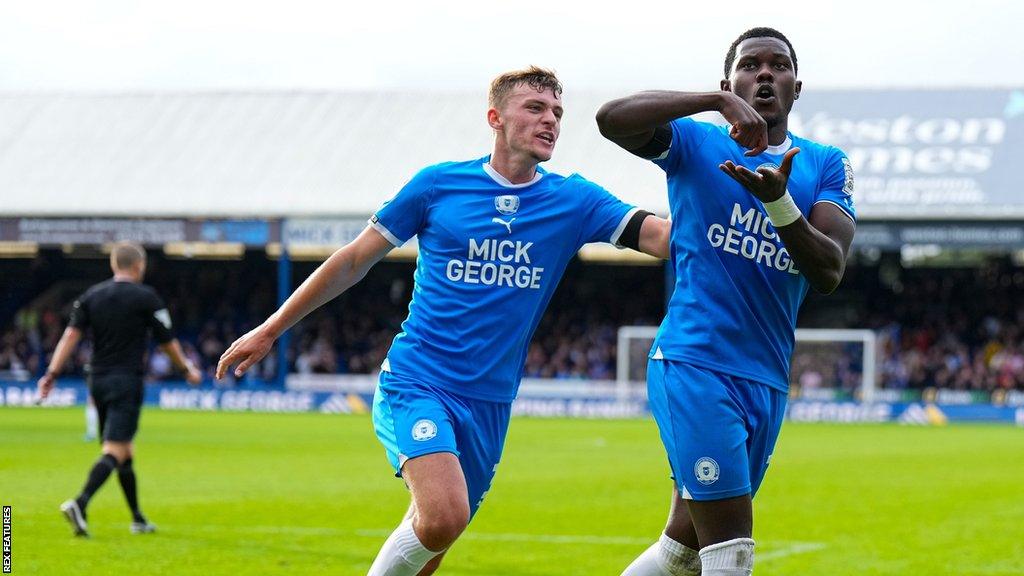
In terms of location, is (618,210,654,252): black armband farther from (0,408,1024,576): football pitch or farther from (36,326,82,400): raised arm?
(36,326,82,400): raised arm

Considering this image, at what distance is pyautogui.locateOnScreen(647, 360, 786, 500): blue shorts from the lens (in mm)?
5312

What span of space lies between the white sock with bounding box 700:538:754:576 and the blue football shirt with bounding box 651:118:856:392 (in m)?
0.60

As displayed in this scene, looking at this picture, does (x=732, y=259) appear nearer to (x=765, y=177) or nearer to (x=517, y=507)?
(x=765, y=177)

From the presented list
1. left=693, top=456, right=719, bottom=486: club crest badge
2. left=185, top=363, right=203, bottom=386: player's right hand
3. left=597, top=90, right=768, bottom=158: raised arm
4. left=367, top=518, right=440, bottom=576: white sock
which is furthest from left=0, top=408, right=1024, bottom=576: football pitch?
left=597, top=90, right=768, bottom=158: raised arm

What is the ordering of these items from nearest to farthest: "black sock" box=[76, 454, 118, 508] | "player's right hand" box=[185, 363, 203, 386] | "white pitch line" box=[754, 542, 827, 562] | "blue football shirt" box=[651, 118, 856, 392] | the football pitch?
1. "blue football shirt" box=[651, 118, 856, 392]
2. the football pitch
3. "white pitch line" box=[754, 542, 827, 562]
4. "black sock" box=[76, 454, 118, 508]
5. "player's right hand" box=[185, 363, 203, 386]

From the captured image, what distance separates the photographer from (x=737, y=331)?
17.7 feet

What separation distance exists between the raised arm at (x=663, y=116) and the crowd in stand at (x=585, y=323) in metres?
29.6

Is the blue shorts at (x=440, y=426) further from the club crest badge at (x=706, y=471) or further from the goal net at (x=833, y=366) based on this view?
the goal net at (x=833, y=366)

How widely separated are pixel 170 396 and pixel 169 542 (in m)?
26.5

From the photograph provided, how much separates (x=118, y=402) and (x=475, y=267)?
582 cm

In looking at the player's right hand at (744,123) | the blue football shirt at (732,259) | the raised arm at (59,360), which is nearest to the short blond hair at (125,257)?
the raised arm at (59,360)

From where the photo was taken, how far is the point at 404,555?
5.90m

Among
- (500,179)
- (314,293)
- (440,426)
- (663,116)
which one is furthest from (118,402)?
(663,116)

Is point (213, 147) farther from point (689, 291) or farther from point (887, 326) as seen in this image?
point (689, 291)
